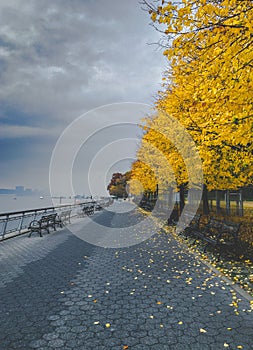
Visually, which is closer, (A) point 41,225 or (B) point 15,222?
(B) point 15,222

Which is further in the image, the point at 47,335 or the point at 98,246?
the point at 98,246

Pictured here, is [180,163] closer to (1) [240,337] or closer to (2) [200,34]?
(2) [200,34]

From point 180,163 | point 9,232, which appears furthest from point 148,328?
point 9,232

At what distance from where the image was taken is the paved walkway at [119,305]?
3977 millimetres

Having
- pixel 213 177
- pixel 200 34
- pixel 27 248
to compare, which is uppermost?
pixel 200 34

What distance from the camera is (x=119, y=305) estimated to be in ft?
17.2

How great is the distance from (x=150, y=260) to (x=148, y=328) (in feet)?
14.8

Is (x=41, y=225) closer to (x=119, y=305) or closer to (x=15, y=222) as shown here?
(x=15, y=222)

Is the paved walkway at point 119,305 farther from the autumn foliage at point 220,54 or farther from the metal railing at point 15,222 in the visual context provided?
the metal railing at point 15,222

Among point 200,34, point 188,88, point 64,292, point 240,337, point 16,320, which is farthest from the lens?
point 188,88

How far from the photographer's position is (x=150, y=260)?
8781 mm

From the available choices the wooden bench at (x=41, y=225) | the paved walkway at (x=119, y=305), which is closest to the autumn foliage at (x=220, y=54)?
the paved walkway at (x=119, y=305)

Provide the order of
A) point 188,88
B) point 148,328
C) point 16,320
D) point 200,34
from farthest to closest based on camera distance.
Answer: point 188,88
point 200,34
point 16,320
point 148,328

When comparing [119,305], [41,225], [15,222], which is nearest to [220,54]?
[119,305]
